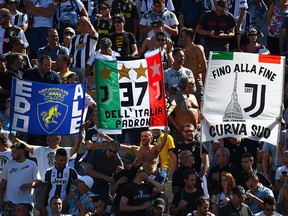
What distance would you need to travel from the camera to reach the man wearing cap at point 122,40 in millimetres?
23781

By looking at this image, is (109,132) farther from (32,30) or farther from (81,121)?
(32,30)

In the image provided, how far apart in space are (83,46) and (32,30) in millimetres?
1810

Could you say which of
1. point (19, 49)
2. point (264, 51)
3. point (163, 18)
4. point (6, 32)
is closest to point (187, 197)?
point (19, 49)

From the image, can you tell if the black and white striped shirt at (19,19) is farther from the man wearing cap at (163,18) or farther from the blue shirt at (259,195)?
the blue shirt at (259,195)

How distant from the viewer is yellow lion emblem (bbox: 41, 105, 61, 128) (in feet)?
65.1

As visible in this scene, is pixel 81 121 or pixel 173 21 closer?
pixel 81 121

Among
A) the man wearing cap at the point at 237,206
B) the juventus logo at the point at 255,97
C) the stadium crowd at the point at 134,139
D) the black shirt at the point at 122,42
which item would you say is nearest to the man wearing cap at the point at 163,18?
the stadium crowd at the point at 134,139

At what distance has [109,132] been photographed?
19.8 metres

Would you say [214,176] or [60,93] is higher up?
[60,93]

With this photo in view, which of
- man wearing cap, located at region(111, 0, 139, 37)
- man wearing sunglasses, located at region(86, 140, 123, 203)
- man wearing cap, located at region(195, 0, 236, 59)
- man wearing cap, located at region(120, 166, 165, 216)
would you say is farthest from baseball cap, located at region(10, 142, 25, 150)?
man wearing cap, located at region(111, 0, 139, 37)

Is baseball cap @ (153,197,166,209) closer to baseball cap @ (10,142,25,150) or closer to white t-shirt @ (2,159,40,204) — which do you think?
white t-shirt @ (2,159,40,204)

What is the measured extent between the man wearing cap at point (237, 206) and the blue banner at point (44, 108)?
7.90 feet

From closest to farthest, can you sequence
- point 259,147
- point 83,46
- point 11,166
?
1. point 11,166
2. point 259,147
3. point 83,46

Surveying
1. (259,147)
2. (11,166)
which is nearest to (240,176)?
(259,147)
